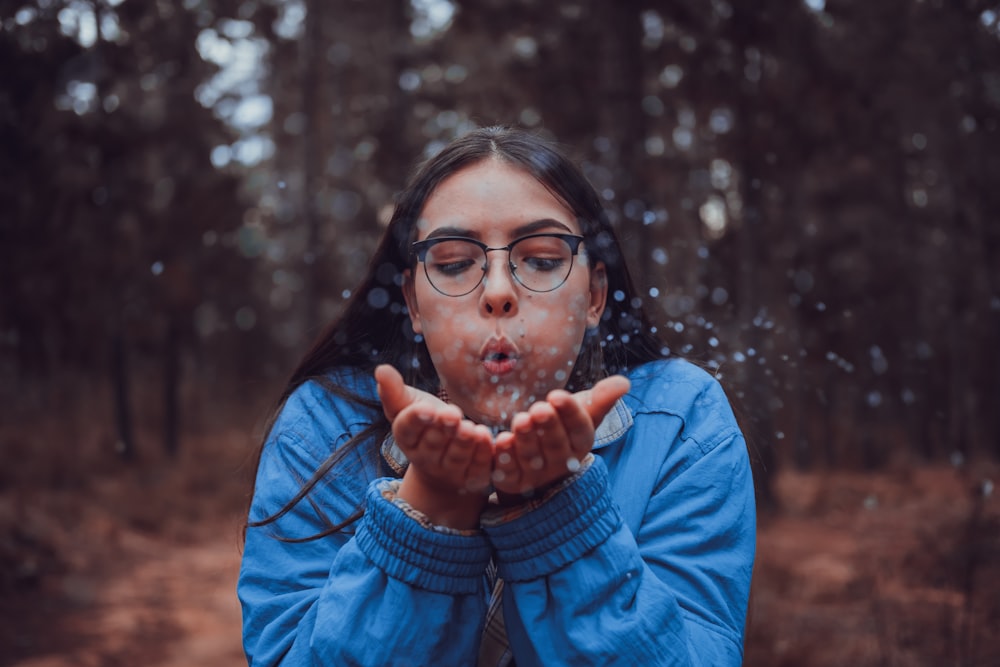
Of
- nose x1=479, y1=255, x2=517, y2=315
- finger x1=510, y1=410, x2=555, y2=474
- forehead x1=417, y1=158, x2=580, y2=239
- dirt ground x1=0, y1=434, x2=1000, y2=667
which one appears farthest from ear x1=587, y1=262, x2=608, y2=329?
dirt ground x1=0, y1=434, x2=1000, y2=667

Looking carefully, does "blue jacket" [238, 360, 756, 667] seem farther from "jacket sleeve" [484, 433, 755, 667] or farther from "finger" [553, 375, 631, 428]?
"finger" [553, 375, 631, 428]

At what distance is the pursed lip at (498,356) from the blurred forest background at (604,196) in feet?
2.72

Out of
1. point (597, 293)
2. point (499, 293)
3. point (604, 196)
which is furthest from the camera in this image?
point (604, 196)

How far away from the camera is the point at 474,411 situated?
157cm

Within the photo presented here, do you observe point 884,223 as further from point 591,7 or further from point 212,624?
point 212,624

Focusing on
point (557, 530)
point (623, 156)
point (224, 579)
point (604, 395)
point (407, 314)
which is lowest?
point (224, 579)

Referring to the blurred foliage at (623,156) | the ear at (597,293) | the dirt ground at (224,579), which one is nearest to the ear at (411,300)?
the ear at (597,293)

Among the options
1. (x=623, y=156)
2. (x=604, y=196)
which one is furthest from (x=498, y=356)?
(x=623, y=156)

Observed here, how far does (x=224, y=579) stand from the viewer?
6.54 metres

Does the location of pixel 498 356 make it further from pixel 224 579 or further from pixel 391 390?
pixel 224 579

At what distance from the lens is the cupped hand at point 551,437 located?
45.4 inches

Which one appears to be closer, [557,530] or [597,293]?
[557,530]

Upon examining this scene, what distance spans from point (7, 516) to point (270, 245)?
11488 millimetres

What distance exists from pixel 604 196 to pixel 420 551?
154 inches
